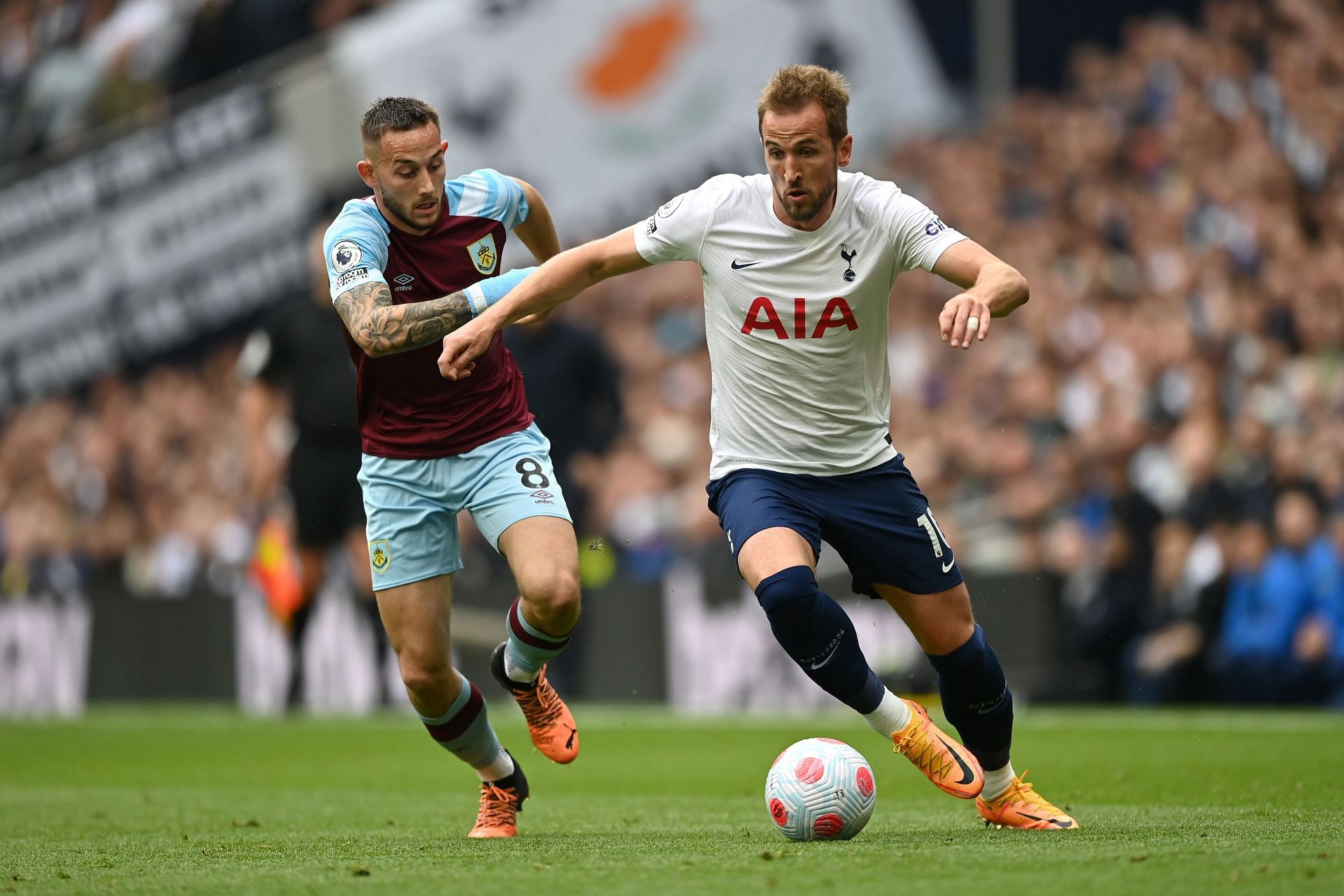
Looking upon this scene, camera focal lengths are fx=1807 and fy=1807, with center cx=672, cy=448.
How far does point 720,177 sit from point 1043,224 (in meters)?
10.6

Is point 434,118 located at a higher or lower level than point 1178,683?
higher

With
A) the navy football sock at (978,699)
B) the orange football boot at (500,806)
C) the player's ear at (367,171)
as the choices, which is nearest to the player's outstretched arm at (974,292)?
the navy football sock at (978,699)

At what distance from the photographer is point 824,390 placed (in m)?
6.31

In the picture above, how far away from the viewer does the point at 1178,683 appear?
41.1 ft

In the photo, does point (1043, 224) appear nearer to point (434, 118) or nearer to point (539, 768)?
point (539, 768)

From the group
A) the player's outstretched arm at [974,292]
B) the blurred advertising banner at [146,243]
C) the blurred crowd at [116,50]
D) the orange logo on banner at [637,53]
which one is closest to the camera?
the player's outstretched arm at [974,292]

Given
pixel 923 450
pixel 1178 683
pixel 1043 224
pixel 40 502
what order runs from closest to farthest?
1. pixel 1178 683
2. pixel 923 450
3. pixel 1043 224
4. pixel 40 502

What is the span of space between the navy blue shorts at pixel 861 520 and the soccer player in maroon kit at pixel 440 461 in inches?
33.9

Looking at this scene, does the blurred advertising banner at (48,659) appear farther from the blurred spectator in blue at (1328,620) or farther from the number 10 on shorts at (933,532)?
the number 10 on shorts at (933,532)

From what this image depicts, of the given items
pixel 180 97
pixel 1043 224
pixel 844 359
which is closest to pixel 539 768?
pixel 844 359

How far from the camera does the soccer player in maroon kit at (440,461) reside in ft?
21.7

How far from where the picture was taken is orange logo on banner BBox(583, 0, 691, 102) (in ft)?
66.1

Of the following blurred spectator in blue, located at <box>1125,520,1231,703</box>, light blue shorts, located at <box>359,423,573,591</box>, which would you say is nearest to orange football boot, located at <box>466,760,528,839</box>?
light blue shorts, located at <box>359,423,573,591</box>

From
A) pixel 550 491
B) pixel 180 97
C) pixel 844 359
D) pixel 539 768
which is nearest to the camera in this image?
pixel 844 359
